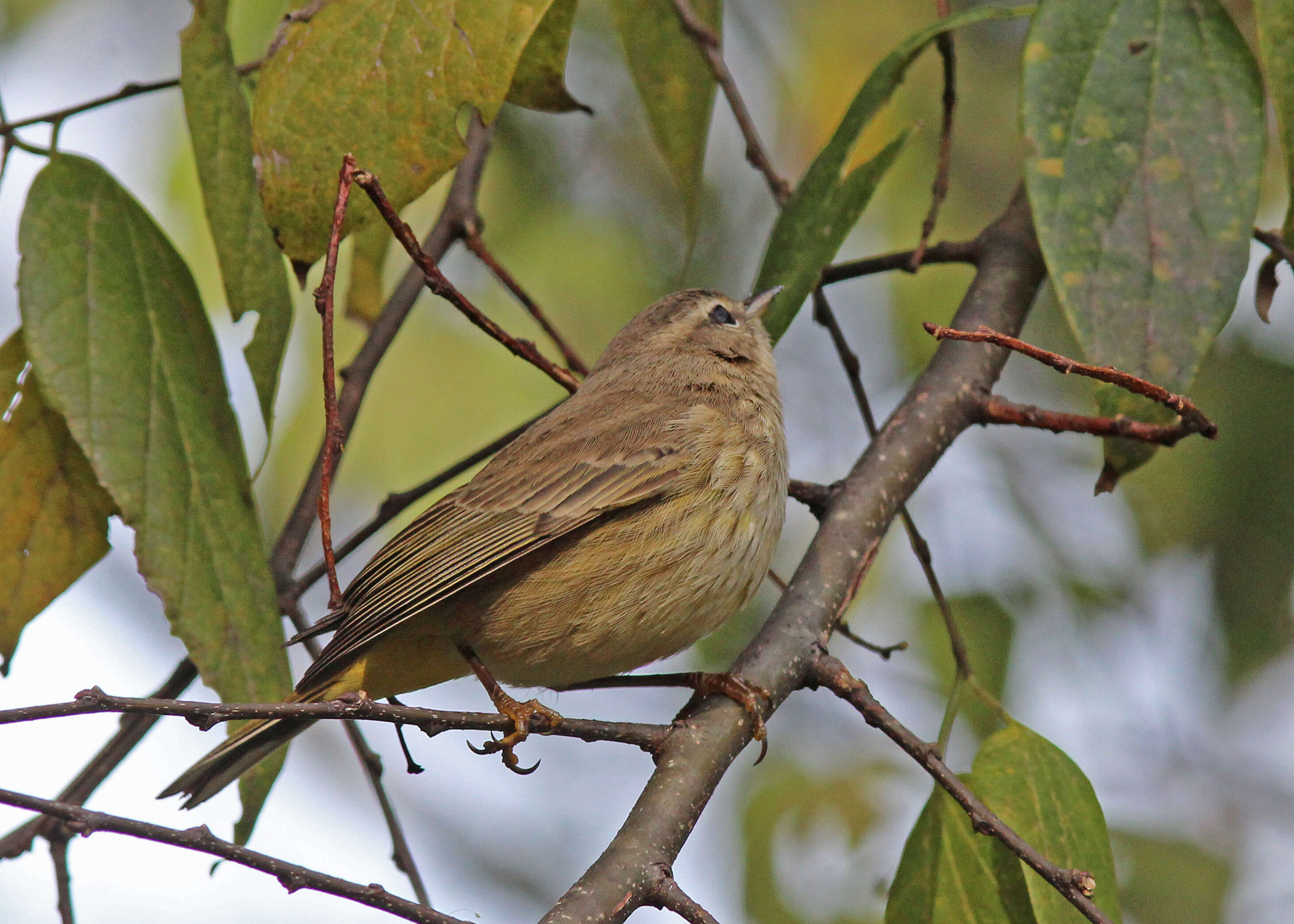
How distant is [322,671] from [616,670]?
0.81m

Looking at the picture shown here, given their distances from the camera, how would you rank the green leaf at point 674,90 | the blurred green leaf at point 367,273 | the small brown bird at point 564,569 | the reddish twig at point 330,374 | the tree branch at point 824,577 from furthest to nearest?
1. the blurred green leaf at point 367,273
2. the green leaf at point 674,90
3. the small brown bird at point 564,569
4. the reddish twig at point 330,374
5. the tree branch at point 824,577

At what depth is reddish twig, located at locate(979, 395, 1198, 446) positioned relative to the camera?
286 centimetres

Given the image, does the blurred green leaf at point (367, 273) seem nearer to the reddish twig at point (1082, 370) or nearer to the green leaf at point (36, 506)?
the green leaf at point (36, 506)

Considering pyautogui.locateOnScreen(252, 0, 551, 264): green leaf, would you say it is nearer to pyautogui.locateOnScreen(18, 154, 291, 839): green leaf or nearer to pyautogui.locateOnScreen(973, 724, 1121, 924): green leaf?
pyautogui.locateOnScreen(18, 154, 291, 839): green leaf

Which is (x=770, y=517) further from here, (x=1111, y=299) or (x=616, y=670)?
(x=1111, y=299)

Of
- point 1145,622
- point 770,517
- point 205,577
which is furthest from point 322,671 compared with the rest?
point 1145,622

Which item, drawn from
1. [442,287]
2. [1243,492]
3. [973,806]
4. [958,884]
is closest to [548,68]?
[442,287]

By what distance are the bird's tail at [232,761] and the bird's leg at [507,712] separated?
0.48m

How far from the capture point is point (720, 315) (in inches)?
182

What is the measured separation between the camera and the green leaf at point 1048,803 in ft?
8.82

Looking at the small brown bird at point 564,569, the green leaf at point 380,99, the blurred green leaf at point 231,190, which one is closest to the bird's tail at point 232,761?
the small brown bird at point 564,569

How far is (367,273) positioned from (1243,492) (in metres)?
3.46

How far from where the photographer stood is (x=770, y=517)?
11.5 feet

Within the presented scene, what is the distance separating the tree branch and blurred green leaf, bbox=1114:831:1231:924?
234 cm
